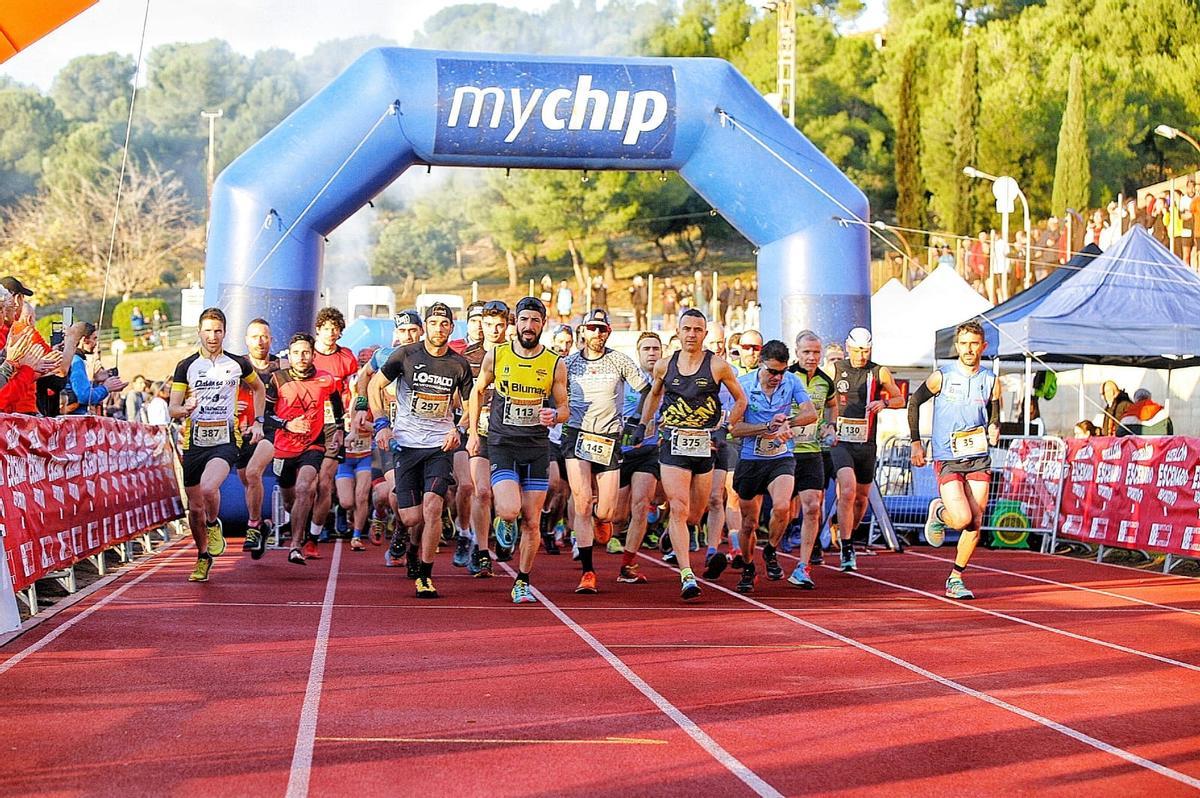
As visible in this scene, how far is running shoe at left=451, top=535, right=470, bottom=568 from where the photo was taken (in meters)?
14.1

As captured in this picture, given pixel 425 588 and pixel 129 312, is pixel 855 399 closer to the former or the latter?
pixel 425 588

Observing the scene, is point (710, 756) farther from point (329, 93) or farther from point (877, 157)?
point (877, 157)

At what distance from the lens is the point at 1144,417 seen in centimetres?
1983

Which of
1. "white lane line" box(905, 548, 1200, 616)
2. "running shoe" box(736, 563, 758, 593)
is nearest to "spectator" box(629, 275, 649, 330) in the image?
"white lane line" box(905, 548, 1200, 616)

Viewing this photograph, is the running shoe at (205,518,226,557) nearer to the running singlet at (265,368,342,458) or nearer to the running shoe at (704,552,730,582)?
the running singlet at (265,368,342,458)

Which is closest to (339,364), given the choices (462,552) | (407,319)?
(407,319)

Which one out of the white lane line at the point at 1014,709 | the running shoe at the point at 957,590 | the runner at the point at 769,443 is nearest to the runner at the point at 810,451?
the runner at the point at 769,443

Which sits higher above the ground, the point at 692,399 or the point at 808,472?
the point at 692,399

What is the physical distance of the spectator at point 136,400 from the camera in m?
28.3

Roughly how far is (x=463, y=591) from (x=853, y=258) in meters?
8.39

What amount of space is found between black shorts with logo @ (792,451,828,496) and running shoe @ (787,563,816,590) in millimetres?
710

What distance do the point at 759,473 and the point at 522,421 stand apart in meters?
2.36

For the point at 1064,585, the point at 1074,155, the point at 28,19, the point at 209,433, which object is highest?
the point at 1074,155

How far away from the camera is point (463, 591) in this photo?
12.1m
